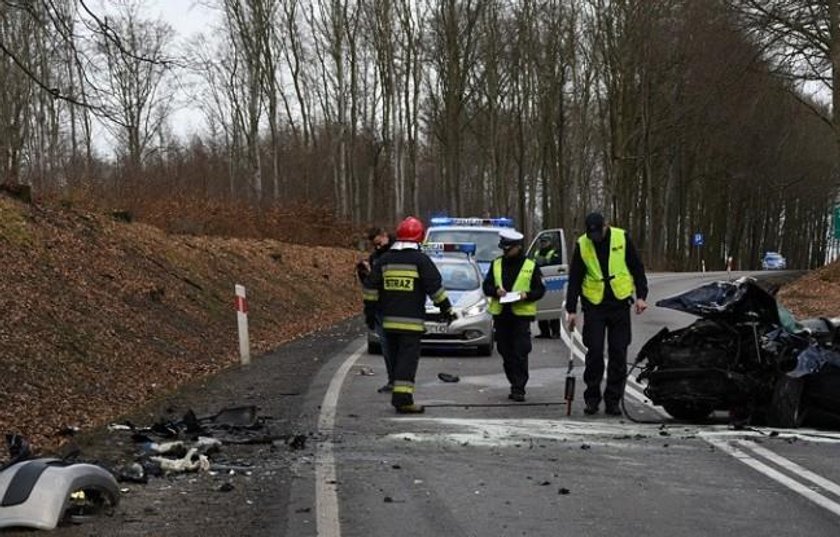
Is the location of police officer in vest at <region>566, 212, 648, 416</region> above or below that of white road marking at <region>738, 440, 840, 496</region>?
above

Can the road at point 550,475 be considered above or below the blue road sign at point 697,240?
below

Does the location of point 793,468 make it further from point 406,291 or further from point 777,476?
point 406,291

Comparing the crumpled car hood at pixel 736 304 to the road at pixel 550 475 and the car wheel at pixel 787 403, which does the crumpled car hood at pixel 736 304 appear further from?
the road at pixel 550 475

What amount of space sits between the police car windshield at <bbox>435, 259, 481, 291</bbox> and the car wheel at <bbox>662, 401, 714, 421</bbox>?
23.0 feet

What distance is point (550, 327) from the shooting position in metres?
18.2

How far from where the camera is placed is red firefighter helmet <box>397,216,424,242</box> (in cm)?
988

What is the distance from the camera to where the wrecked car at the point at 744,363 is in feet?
27.4

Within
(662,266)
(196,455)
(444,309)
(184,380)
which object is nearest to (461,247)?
(184,380)

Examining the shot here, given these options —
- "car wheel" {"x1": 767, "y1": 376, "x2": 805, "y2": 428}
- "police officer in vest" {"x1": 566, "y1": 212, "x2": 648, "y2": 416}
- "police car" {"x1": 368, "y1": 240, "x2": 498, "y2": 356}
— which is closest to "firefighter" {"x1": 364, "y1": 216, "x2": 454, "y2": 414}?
"police officer in vest" {"x1": 566, "y1": 212, "x2": 648, "y2": 416}

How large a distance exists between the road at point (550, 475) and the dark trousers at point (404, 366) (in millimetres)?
213

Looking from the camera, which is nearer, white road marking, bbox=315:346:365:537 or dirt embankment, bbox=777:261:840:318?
white road marking, bbox=315:346:365:537

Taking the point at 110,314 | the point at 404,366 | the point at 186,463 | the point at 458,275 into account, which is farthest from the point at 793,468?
the point at 110,314

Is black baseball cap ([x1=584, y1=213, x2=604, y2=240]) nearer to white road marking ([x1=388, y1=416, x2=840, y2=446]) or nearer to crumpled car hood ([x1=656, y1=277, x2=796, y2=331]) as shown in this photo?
crumpled car hood ([x1=656, y1=277, x2=796, y2=331])

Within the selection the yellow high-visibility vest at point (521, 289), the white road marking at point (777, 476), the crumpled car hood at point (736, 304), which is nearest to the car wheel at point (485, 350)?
the yellow high-visibility vest at point (521, 289)
